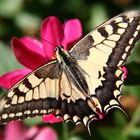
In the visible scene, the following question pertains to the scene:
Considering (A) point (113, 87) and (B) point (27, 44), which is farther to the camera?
(B) point (27, 44)

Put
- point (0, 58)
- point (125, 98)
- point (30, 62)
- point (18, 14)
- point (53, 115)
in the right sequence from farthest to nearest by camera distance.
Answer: point (18, 14)
point (125, 98)
point (0, 58)
point (30, 62)
point (53, 115)

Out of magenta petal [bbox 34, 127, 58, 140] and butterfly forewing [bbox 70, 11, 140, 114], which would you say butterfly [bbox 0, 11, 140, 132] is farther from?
magenta petal [bbox 34, 127, 58, 140]

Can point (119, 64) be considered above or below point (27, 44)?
below

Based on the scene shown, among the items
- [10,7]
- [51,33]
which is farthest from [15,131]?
[10,7]

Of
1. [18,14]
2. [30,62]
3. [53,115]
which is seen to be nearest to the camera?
[53,115]

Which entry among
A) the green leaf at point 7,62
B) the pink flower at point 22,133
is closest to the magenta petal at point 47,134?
the pink flower at point 22,133

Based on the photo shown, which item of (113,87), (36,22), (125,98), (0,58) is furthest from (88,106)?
(36,22)

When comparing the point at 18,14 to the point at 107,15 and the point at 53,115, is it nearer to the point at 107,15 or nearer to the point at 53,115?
the point at 107,15

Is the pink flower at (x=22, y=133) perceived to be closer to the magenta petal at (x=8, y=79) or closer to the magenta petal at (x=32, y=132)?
the magenta petal at (x=32, y=132)

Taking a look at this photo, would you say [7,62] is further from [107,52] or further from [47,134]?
[107,52]
